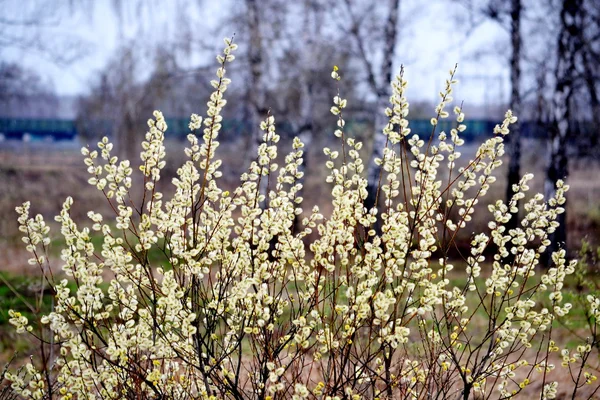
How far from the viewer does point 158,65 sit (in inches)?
410

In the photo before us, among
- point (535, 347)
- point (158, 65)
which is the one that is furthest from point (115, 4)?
point (535, 347)

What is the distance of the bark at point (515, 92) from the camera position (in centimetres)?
945

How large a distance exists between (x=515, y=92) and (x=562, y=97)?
945 millimetres

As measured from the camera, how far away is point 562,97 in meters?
8.79

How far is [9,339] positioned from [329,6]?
6754mm

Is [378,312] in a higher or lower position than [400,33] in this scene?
lower

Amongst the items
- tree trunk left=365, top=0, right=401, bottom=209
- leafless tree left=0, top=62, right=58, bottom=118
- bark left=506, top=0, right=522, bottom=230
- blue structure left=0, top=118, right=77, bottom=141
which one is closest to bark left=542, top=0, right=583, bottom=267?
bark left=506, top=0, right=522, bottom=230

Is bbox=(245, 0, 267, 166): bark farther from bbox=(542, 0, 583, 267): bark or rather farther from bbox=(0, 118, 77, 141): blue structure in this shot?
bbox=(0, 118, 77, 141): blue structure

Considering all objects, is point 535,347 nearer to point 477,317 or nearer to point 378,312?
point 477,317

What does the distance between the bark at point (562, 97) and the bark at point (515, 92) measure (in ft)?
2.24

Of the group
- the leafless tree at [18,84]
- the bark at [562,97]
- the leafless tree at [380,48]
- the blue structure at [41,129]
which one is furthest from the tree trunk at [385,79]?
the blue structure at [41,129]

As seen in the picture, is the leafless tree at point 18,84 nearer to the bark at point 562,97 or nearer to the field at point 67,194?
the field at point 67,194

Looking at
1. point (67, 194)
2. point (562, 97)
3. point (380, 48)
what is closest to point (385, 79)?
point (380, 48)

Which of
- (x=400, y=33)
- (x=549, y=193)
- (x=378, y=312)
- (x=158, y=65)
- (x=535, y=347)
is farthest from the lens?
(x=158, y=65)
